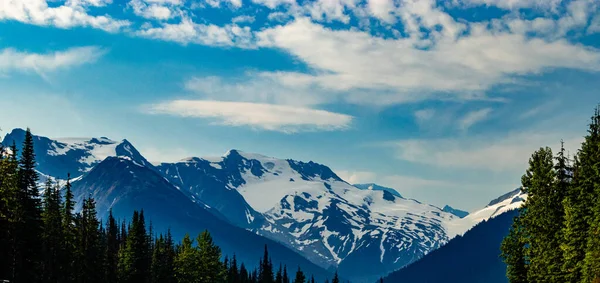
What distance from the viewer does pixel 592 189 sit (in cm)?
6650

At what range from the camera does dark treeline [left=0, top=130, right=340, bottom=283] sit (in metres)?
73.0

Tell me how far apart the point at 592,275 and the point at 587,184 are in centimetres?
916

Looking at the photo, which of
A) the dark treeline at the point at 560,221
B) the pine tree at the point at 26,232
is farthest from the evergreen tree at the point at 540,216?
the pine tree at the point at 26,232

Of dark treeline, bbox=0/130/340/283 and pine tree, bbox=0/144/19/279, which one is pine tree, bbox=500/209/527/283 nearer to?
dark treeline, bbox=0/130/340/283

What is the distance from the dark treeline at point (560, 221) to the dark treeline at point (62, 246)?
161 feet

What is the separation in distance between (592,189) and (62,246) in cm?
6071

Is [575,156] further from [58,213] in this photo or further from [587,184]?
[58,213]

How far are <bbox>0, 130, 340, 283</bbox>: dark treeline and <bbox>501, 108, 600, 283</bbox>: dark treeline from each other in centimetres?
4898

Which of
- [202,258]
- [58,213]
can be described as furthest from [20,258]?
[202,258]

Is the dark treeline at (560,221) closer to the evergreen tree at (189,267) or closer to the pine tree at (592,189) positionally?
the pine tree at (592,189)

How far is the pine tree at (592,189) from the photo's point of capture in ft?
201

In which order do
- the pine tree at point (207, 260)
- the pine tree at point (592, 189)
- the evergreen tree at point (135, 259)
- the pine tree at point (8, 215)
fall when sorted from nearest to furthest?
1. the pine tree at point (592, 189)
2. the pine tree at point (8, 215)
3. the evergreen tree at point (135, 259)
4. the pine tree at point (207, 260)

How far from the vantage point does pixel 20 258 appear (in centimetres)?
7338

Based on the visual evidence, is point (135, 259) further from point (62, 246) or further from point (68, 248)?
point (62, 246)
